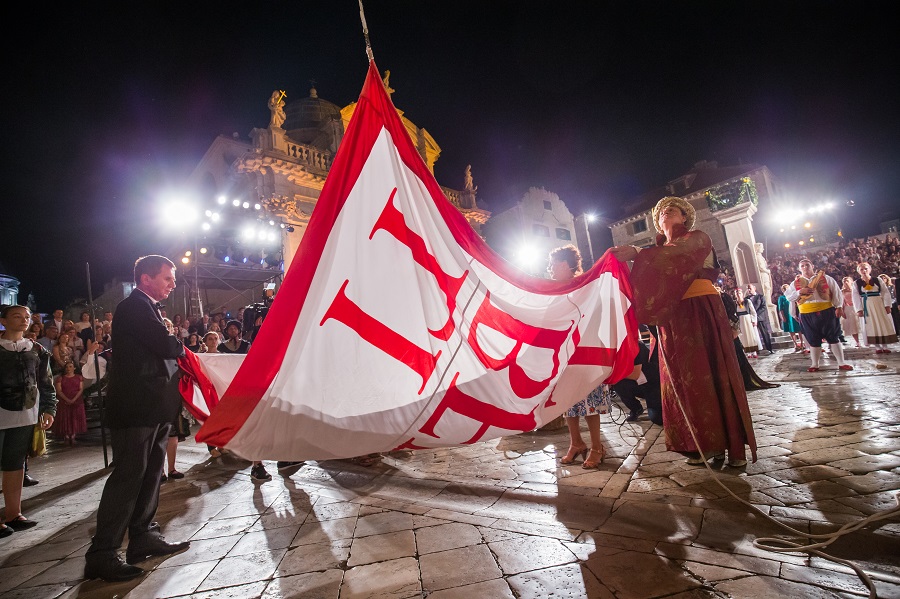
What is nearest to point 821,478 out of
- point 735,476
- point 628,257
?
point 735,476

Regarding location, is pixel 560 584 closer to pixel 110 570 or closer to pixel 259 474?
pixel 110 570

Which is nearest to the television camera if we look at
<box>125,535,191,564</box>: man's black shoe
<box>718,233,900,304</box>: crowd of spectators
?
<box>125,535,191,564</box>: man's black shoe

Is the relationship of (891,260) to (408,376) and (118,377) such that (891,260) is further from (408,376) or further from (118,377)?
(118,377)

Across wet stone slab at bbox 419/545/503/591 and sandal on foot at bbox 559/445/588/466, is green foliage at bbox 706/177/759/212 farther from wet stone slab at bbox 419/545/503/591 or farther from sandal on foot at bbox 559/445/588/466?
wet stone slab at bbox 419/545/503/591

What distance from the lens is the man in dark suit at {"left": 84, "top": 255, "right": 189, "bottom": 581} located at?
236cm

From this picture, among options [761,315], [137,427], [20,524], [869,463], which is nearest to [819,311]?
[761,315]

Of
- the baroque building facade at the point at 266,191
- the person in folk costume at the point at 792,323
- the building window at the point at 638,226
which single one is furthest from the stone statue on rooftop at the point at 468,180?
the building window at the point at 638,226

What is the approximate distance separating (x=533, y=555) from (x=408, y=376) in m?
1.16

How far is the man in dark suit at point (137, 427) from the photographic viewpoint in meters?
2.36

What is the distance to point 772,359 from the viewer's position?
9.02 m

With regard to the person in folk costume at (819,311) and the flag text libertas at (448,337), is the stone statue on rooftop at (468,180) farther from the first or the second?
the flag text libertas at (448,337)

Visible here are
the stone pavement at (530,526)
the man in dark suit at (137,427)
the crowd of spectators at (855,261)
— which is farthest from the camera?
the crowd of spectators at (855,261)

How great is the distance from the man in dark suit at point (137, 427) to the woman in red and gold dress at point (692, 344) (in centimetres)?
340

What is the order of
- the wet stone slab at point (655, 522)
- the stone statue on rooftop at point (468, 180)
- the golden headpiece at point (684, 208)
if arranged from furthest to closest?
1. the stone statue on rooftop at point (468, 180)
2. the golden headpiece at point (684, 208)
3. the wet stone slab at point (655, 522)
